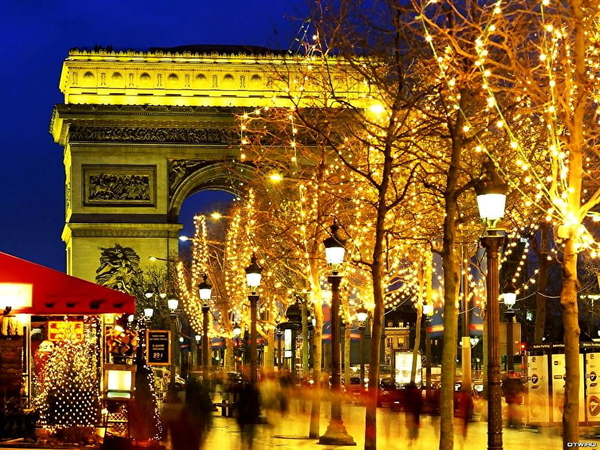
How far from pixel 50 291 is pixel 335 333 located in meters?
8.04

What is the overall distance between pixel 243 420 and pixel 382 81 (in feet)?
21.1

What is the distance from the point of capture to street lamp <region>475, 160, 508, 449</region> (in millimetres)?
15359

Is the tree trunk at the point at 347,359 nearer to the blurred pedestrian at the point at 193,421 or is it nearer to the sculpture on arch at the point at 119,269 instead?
the sculpture on arch at the point at 119,269

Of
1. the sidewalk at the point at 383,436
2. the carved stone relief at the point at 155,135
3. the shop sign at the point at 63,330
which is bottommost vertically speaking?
the sidewalk at the point at 383,436

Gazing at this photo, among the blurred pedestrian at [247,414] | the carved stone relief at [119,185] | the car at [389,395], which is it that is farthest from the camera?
the carved stone relief at [119,185]

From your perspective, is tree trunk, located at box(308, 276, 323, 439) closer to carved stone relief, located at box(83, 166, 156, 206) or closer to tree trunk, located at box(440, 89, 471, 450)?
tree trunk, located at box(440, 89, 471, 450)

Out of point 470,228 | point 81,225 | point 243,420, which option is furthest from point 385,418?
point 81,225

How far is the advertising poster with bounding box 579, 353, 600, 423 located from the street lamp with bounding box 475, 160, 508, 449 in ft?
39.3

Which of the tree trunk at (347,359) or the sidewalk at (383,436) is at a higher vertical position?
the tree trunk at (347,359)

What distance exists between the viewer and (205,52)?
2670 inches

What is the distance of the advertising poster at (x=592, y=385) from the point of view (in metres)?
27.2

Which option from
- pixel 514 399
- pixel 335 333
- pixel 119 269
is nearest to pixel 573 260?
pixel 335 333

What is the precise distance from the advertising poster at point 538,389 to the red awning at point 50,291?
1227 centimetres

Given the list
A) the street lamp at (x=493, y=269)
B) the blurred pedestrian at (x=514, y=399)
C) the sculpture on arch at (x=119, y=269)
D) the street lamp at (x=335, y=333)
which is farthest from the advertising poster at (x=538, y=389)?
the sculpture on arch at (x=119, y=269)
